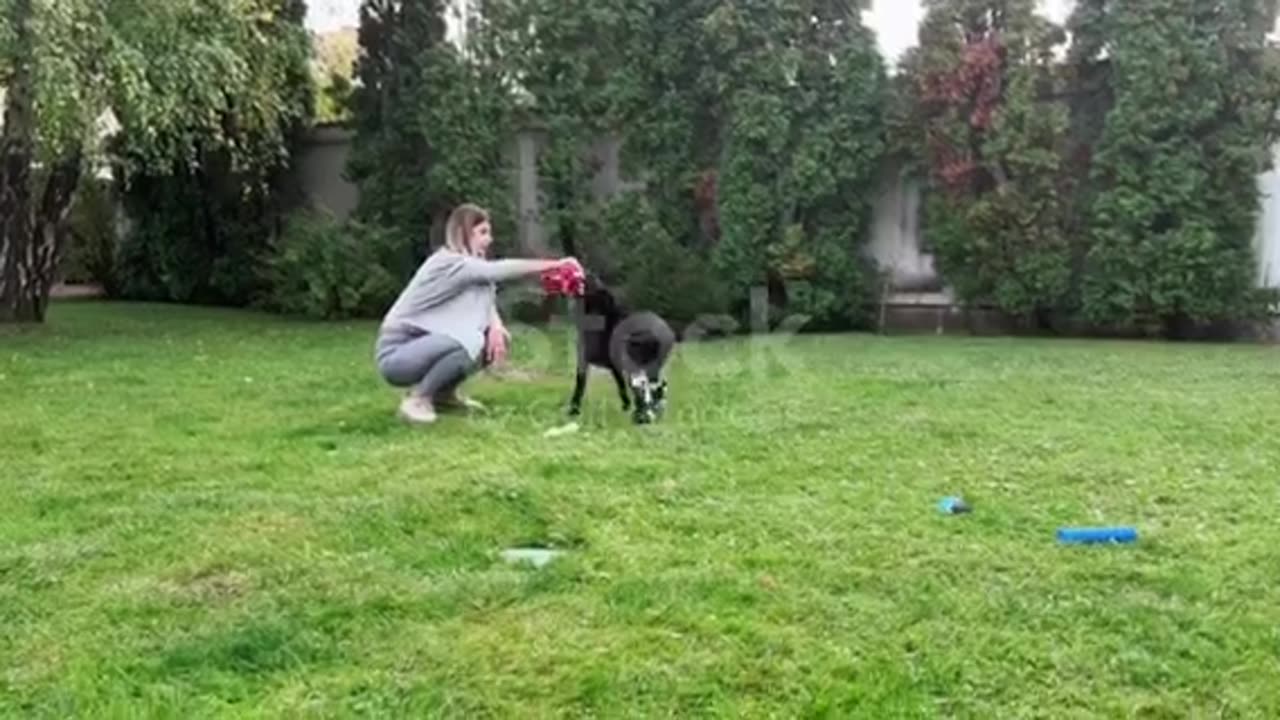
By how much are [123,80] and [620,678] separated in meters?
6.97

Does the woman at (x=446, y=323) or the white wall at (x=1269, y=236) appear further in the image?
the white wall at (x=1269, y=236)

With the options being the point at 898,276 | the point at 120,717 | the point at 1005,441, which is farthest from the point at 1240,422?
the point at 898,276

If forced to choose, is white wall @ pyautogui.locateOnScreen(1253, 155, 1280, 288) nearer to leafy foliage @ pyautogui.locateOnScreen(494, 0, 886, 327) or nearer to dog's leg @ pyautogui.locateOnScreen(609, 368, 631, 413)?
leafy foliage @ pyautogui.locateOnScreen(494, 0, 886, 327)

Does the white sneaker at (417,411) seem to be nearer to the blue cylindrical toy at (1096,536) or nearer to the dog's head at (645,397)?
the dog's head at (645,397)

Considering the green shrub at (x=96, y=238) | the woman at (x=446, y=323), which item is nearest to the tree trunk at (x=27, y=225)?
the green shrub at (x=96, y=238)

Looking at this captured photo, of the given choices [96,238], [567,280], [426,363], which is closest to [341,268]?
[96,238]

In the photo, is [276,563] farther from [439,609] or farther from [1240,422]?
[1240,422]

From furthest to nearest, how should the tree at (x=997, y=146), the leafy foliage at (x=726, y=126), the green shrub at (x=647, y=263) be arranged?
the leafy foliage at (x=726, y=126)
the green shrub at (x=647, y=263)
the tree at (x=997, y=146)

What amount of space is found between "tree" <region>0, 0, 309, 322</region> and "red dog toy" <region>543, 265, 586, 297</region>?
4098 millimetres

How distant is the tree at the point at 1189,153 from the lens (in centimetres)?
955

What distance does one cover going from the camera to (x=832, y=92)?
1073 cm

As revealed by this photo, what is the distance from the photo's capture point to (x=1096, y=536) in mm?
3465

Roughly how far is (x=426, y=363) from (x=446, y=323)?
0.21 meters

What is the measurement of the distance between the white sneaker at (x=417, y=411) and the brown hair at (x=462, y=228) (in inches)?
26.2
